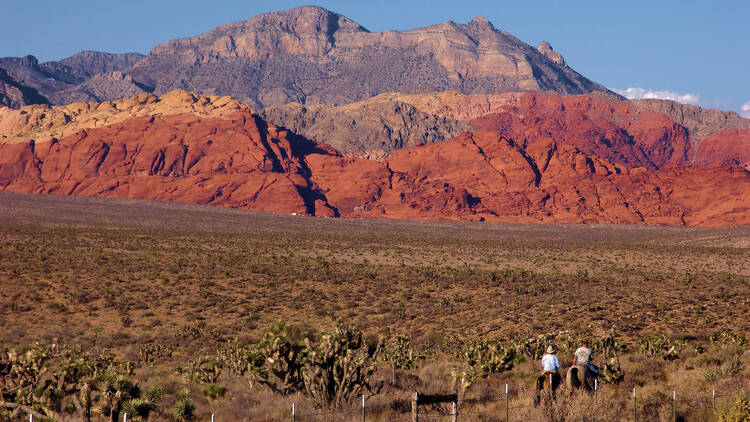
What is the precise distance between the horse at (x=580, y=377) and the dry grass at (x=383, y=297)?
504 mm

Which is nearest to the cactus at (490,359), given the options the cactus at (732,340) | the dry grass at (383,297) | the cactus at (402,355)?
the dry grass at (383,297)

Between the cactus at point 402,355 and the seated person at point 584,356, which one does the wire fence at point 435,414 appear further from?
the cactus at point 402,355

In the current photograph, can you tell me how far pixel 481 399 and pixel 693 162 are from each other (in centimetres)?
18406

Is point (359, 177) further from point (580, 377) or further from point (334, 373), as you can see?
point (580, 377)

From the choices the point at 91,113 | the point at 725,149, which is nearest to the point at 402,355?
the point at 91,113

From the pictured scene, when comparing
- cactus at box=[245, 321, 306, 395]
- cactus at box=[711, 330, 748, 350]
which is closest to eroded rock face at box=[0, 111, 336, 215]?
cactus at box=[711, 330, 748, 350]

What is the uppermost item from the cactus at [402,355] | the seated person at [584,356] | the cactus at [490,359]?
the seated person at [584,356]

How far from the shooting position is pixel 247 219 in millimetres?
92438

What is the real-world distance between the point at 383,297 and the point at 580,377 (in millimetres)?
23927

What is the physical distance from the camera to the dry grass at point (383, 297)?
16.7 meters

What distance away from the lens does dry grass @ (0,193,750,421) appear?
16719 mm

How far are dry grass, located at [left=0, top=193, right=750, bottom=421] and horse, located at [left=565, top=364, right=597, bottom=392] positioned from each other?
504 millimetres

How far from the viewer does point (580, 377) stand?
14297mm

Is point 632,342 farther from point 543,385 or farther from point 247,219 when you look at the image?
point 247,219
